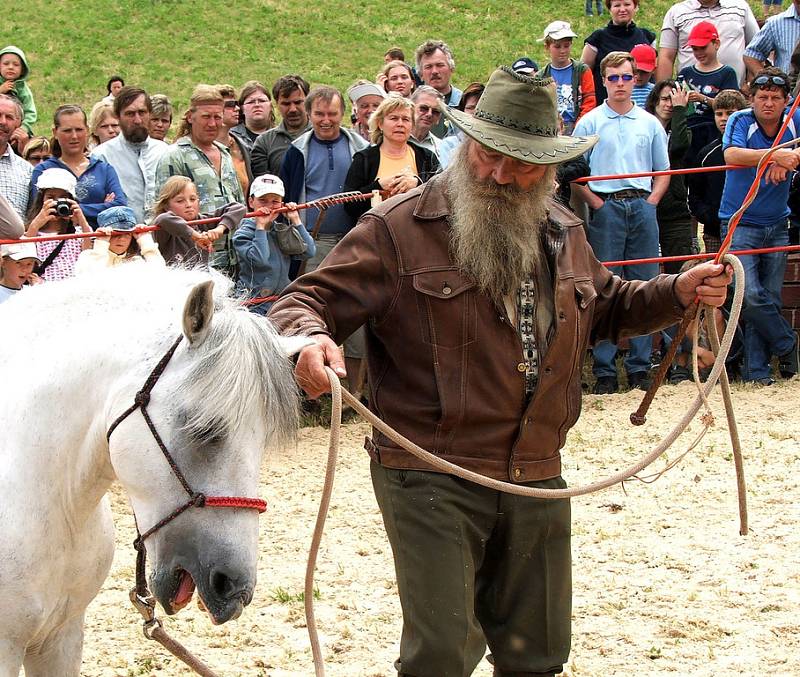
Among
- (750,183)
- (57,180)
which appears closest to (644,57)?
(750,183)

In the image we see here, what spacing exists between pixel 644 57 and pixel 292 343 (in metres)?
7.58

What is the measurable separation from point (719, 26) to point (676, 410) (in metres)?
4.65

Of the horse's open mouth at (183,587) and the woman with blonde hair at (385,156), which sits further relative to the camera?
the woman with blonde hair at (385,156)

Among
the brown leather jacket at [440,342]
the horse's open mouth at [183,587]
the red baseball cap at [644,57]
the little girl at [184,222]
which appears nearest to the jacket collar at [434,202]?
the brown leather jacket at [440,342]

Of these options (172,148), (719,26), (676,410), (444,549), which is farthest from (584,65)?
(444,549)

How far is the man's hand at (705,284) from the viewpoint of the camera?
3.33m

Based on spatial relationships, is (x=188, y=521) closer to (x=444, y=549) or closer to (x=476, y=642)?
(x=444, y=549)

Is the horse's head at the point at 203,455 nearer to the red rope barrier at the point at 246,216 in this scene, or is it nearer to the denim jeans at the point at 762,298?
the red rope barrier at the point at 246,216

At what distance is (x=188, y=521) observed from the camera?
2551 mm

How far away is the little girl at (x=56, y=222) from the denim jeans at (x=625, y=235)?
3644mm

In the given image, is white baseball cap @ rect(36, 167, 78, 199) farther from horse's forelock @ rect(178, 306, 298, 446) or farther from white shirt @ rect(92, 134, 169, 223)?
horse's forelock @ rect(178, 306, 298, 446)

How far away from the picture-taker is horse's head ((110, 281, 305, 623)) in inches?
99.1

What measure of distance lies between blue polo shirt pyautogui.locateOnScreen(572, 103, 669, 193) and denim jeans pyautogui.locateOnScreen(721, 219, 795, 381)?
74 cm

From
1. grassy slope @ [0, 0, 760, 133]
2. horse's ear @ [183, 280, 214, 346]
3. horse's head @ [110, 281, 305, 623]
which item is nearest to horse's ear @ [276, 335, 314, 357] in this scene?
horse's head @ [110, 281, 305, 623]
